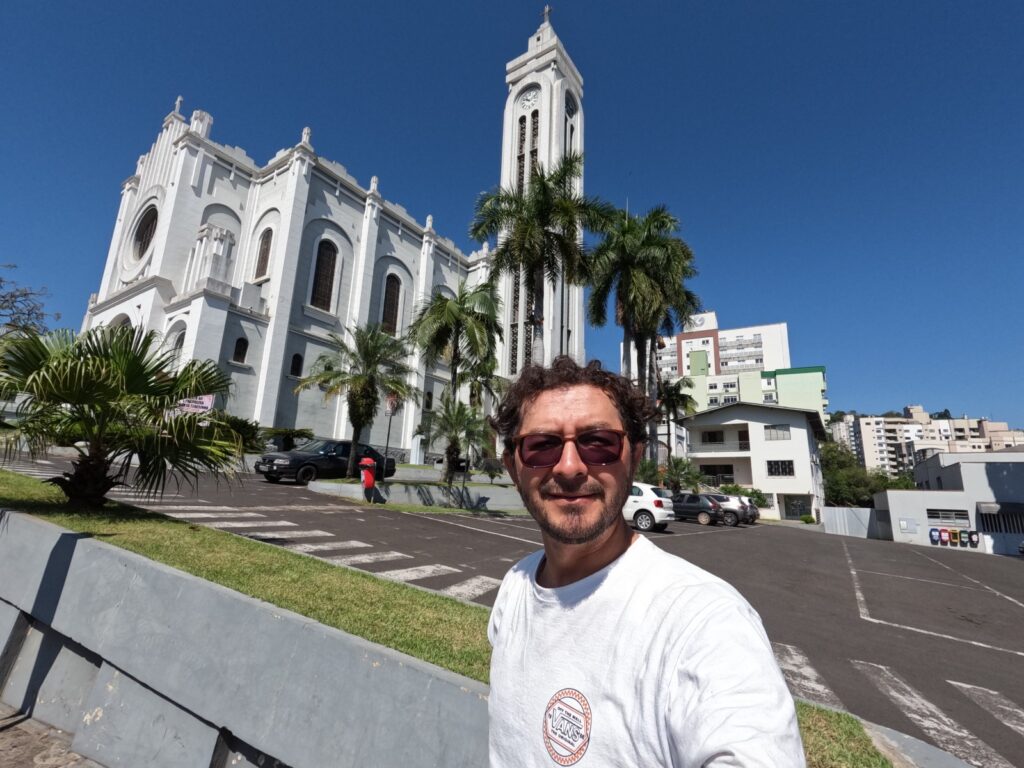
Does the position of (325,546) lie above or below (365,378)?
below

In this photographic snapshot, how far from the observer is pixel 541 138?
47.2m

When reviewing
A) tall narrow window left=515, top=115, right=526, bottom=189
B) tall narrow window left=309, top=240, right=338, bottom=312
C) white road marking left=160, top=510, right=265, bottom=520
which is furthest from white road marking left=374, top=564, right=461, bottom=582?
tall narrow window left=515, top=115, right=526, bottom=189

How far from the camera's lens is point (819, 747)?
243 centimetres

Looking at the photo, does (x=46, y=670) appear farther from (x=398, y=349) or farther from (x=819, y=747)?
(x=398, y=349)

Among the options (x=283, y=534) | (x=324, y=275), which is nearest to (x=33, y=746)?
(x=283, y=534)

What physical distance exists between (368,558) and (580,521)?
684 centimetres

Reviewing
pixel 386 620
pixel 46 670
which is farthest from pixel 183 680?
pixel 46 670

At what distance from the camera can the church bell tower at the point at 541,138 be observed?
44625mm

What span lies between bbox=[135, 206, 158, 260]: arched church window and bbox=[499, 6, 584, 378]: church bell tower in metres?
27.7

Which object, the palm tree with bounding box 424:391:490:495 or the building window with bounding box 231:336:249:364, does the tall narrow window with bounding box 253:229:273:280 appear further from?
the palm tree with bounding box 424:391:490:495

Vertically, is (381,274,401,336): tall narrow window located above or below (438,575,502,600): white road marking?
above

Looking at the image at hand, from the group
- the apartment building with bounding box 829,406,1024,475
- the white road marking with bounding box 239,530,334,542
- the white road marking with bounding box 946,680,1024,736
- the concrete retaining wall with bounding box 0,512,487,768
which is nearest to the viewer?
the concrete retaining wall with bounding box 0,512,487,768

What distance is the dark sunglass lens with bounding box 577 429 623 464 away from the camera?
4.78 ft

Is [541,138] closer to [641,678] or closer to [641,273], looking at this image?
[641,273]
